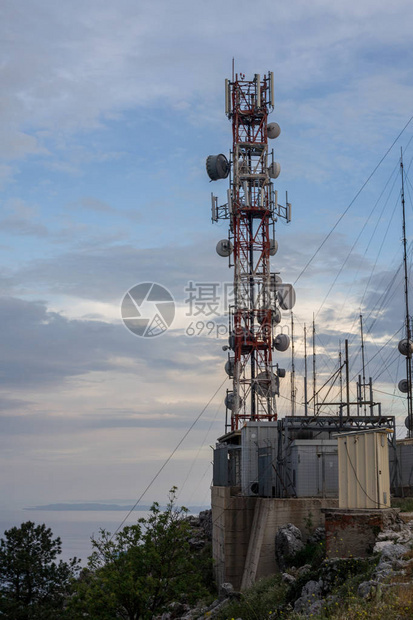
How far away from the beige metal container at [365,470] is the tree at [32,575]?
31.0 m

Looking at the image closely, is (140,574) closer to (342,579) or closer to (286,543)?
(286,543)

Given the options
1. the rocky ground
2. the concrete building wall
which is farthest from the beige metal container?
the concrete building wall

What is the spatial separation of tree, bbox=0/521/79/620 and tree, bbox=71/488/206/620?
20.4 m

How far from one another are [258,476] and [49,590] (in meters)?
24.0

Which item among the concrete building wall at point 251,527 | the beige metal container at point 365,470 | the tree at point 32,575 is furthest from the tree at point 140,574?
the tree at point 32,575

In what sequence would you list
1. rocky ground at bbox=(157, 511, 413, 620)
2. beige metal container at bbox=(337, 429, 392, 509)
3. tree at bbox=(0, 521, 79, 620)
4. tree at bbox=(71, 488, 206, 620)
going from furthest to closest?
tree at bbox=(0, 521, 79, 620) < tree at bbox=(71, 488, 206, 620) < beige metal container at bbox=(337, 429, 392, 509) < rocky ground at bbox=(157, 511, 413, 620)

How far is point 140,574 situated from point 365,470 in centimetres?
1126

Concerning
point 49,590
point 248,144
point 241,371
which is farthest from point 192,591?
point 248,144

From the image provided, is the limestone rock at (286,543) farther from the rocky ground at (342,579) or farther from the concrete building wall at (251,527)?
the rocky ground at (342,579)

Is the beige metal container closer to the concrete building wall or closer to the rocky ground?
the rocky ground

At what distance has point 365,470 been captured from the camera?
2158 centimetres

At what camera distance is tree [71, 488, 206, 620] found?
84.8 feet

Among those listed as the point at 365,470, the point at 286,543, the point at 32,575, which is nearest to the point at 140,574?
the point at 286,543

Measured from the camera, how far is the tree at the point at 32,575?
46.5 m
